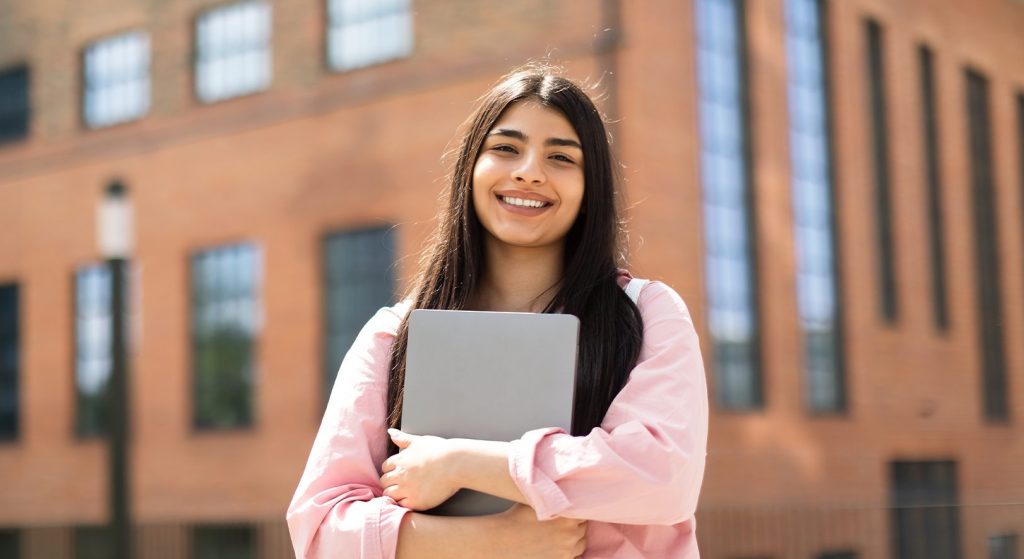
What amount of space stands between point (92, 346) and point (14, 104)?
16.5 ft

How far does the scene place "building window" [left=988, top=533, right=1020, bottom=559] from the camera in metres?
9.52

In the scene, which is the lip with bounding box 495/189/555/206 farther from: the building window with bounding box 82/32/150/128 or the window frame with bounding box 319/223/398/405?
the building window with bounding box 82/32/150/128

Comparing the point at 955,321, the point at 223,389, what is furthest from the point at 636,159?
the point at 955,321

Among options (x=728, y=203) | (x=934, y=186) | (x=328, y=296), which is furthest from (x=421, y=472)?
(x=934, y=186)

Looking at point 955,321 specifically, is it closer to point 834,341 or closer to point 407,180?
point 834,341

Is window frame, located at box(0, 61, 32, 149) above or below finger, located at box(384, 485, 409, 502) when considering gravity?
above

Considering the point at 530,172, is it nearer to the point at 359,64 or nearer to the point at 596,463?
the point at 596,463

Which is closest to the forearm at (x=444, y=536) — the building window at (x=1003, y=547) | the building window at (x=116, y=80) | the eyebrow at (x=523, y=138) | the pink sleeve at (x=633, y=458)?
the pink sleeve at (x=633, y=458)

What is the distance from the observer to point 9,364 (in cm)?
2209

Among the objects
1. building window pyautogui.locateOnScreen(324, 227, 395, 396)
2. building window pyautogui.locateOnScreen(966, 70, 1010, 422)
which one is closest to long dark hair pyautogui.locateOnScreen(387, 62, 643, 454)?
building window pyautogui.locateOnScreen(324, 227, 395, 396)

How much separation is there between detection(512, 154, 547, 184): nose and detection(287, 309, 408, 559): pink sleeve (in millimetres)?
377

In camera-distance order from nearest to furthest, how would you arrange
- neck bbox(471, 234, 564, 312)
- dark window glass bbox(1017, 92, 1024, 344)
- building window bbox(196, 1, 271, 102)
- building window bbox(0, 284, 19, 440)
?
neck bbox(471, 234, 564, 312) → building window bbox(196, 1, 271, 102) → building window bbox(0, 284, 19, 440) → dark window glass bbox(1017, 92, 1024, 344)

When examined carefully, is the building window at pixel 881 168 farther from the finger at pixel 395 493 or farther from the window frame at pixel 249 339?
the finger at pixel 395 493

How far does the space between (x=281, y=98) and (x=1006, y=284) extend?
545 inches
